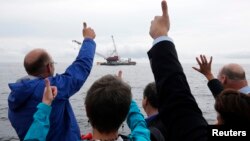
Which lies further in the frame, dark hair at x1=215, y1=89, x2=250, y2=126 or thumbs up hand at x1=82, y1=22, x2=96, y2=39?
thumbs up hand at x1=82, y1=22, x2=96, y2=39

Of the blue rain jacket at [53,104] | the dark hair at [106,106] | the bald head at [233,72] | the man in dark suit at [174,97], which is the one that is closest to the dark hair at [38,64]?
the blue rain jacket at [53,104]

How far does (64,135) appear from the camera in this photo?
4.10m

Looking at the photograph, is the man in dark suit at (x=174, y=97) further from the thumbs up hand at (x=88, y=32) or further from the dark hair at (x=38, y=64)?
the thumbs up hand at (x=88, y=32)

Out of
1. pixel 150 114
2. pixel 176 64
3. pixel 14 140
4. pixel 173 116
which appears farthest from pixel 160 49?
pixel 14 140

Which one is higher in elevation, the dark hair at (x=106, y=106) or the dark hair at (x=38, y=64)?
the dark hair at (x=38, y=64)

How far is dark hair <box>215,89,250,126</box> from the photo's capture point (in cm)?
257

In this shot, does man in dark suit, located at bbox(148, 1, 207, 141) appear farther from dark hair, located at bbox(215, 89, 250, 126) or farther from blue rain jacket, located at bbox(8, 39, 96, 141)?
blue rain jacket, located at bbox(8, 39, 96, 141)

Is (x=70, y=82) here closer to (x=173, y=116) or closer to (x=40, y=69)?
→ (x=40, y=69)

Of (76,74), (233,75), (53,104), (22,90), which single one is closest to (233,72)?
(233,75)

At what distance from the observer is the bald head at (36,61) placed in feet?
13.6

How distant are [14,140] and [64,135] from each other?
14.2 metres

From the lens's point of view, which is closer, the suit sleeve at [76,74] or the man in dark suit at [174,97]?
the man in dark suit at [174,97]

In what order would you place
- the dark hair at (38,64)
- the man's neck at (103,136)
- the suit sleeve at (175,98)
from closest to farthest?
the suit sleeve at (175,98), the man's neck at (103,136), the dark hair at (38,64)

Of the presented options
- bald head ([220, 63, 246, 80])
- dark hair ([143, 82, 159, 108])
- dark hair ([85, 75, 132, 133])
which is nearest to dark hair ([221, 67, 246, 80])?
bald head ([220, 63, 246, 80])
